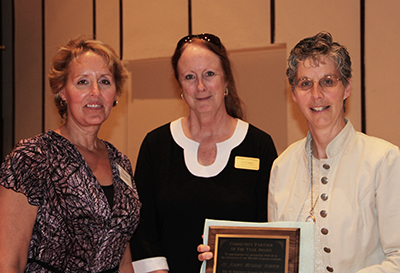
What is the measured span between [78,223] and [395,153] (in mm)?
1501

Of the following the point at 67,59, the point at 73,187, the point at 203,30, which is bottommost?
the point at 73,187

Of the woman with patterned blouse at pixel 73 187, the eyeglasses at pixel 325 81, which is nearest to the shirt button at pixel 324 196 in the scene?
the eyeglasses at pixel 325 81

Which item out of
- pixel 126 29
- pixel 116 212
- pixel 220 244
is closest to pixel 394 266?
pixel 220 244

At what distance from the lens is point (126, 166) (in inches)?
94.2

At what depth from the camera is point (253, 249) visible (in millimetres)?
1729

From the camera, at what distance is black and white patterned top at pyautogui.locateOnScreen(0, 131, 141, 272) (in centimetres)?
184

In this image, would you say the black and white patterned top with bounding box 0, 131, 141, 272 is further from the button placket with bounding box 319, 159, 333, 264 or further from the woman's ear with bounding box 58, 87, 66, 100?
the button placket with bounding box 319, 159, 333, 264

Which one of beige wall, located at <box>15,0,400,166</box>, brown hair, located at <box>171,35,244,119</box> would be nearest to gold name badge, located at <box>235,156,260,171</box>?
brown hair, located at <box>171,35,244,119</box>

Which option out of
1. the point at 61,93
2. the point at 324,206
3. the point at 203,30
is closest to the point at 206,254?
the point at 324,206

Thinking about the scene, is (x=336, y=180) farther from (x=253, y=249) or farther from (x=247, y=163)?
(x=247, y=163)

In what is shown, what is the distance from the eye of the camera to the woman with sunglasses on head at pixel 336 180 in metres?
1.65

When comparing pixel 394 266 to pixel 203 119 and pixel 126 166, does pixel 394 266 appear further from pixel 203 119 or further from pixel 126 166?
pixel 126 166

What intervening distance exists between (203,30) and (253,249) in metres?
3.68

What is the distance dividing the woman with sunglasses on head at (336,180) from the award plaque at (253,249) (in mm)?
68
